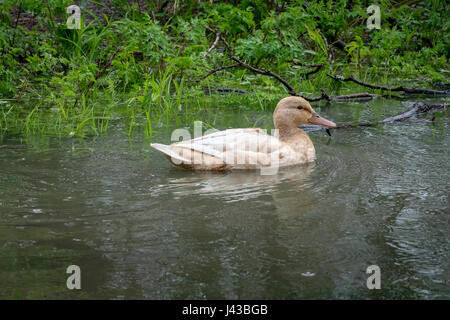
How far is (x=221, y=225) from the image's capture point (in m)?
4.21

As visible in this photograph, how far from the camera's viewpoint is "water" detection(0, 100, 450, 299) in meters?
3.35

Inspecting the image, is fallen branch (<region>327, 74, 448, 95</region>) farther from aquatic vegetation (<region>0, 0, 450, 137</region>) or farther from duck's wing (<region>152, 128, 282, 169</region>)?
duck's wing (<region>152, 128, 282, 169</region>)

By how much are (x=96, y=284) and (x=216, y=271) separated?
0.67m

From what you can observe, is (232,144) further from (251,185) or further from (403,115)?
(403,115)

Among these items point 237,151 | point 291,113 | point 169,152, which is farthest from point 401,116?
point 169,152

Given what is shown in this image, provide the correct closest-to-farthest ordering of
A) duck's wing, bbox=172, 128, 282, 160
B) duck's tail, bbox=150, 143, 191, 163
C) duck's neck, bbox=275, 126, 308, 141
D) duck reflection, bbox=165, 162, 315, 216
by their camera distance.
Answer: duck reflection, bbox=165, 162, 315, 216 → duck's tail, bbox=150, 143, 191, 163 → duck's wing, bbox=172, 128, 282, 160 → duck's neck, bbox=275, 126, 308, 141

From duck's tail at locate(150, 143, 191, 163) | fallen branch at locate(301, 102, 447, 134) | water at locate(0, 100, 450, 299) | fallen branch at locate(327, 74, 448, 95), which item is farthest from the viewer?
fallen branch at locate(327, 74, 448, 95)

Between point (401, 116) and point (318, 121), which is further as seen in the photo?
point (401, 116)

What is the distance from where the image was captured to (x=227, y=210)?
4.53 meters

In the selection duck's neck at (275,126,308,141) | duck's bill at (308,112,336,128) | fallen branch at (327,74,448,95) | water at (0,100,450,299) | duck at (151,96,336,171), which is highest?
fallen branch at (327,74,448,95)

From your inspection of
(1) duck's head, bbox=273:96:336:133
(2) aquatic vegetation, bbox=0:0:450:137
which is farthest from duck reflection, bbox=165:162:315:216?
(2) aquatic vegetation, bbox=0:0:450:137

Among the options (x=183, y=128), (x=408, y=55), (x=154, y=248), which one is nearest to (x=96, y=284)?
(x=154, y=248)

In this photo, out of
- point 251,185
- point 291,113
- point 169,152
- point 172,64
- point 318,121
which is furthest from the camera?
point 172,64

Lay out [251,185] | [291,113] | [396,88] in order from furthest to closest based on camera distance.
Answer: [396,88]
[291,113]
[251,185]
